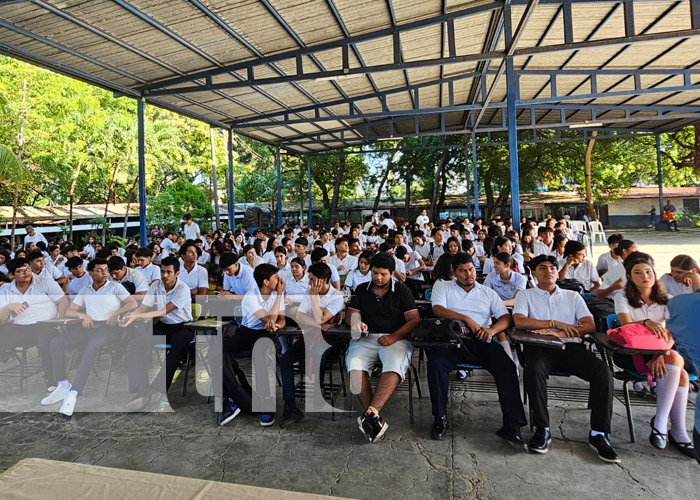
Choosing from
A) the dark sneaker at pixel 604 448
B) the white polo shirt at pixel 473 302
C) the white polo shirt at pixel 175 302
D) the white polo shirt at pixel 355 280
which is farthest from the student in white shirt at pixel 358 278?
the dark sneaker at pixel 604 448

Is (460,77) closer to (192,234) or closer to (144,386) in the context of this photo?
(192,234)

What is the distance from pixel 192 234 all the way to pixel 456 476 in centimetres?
1052

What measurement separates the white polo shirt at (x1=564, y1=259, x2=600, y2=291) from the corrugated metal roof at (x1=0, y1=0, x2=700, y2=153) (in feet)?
10.8

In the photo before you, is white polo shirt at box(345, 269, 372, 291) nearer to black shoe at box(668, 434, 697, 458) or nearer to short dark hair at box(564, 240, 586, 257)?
short dark hair at box(564, 240, 586, 257)

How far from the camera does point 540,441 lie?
301 cm

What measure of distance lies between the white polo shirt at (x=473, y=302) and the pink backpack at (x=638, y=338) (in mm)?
900

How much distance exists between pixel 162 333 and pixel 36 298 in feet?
4.70

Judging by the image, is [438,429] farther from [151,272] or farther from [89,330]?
[151,272]

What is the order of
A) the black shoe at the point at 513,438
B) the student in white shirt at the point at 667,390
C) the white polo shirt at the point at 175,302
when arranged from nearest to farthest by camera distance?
the student in white shirt at the point at 667,390, the black shoe at the point at 513,438, the white polo shirt at the point at 175,302

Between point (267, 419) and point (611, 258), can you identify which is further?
point (611, 258)

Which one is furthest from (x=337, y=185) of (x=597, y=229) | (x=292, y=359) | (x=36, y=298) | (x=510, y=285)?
(x=292, y=359)

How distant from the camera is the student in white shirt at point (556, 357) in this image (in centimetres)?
299

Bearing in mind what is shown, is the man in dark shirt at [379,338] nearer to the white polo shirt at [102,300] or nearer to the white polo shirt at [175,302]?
the white polo shirt at [175,302]

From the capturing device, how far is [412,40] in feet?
28.8
